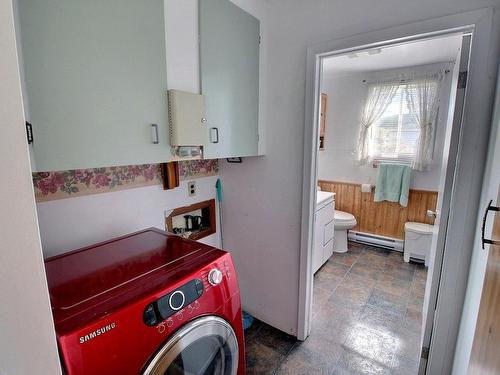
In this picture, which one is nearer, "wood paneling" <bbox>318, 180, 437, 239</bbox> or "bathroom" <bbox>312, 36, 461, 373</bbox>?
"bathroom" <bbox>312, 36, 461, 373</bbox>

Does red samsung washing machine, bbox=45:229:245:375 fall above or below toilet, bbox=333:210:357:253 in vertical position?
above

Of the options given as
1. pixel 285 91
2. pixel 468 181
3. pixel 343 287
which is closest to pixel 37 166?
pixel 285 91

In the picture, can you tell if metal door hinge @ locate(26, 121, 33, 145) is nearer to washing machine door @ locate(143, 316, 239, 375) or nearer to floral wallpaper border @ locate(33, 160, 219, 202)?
floral wallpaper border @ locate(33, 160, 219, 202)

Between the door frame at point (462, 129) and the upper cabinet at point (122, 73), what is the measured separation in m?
0.49

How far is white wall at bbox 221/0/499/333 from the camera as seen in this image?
4.31ft

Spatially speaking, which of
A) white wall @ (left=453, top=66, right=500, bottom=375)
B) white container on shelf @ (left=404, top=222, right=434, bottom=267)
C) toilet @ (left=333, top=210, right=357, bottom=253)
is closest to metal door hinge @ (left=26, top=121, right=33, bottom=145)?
white wall @ (left=453, top=66, right=500, bottom=375)

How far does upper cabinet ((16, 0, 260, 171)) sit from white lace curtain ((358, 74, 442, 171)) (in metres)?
2.46

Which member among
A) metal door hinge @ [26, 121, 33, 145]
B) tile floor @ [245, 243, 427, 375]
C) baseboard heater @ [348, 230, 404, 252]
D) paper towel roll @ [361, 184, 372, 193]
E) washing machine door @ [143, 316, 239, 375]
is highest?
metal door hinge @ [26, 121, 33, 145]

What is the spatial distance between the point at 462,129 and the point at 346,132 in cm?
249

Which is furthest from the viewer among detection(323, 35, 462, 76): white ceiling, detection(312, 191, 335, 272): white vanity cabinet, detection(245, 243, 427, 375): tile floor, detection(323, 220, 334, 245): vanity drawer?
detection(323, 220, 334, 245): vanity drawer

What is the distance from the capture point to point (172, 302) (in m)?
0.79

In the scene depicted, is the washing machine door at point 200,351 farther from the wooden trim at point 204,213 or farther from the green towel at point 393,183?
the green towel at point 393,183

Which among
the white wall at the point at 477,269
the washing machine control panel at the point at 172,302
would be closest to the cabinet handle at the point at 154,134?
the washing machine control panel at the point at 172,302

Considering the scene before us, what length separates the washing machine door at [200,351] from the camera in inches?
30.5
